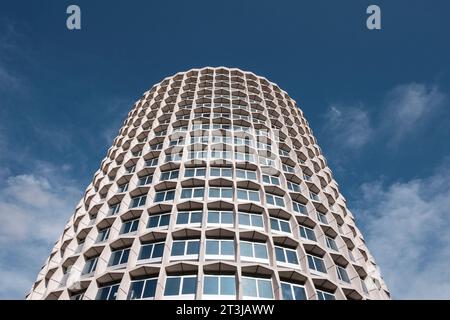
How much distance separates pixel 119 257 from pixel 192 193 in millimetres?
9206

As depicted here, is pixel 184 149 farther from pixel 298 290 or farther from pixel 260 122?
pixel 298 290

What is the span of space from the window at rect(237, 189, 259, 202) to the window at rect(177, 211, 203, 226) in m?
4.95

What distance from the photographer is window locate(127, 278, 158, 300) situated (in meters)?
25.3

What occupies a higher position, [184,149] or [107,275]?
[184,149]

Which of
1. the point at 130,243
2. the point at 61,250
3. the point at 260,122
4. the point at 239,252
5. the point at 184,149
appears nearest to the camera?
the point at 239,252

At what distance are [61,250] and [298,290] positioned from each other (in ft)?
82.6

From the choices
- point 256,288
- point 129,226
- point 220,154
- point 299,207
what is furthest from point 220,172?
point 256,288

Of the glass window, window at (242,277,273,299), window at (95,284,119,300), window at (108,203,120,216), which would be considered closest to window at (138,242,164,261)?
window at (95,284,119,300)

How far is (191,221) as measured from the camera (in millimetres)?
31391

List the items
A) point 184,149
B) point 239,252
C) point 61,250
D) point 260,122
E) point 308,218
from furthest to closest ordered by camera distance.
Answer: point 260,122 → point 184,149 → point 61,250 → point 308,218 → point 239,252

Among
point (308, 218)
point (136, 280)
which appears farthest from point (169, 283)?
point (308, 218)

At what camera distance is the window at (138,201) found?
116 feet

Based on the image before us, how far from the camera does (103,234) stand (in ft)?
110

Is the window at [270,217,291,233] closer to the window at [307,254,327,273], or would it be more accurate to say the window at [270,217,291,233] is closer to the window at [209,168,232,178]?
the window at [307,254,327,273]
